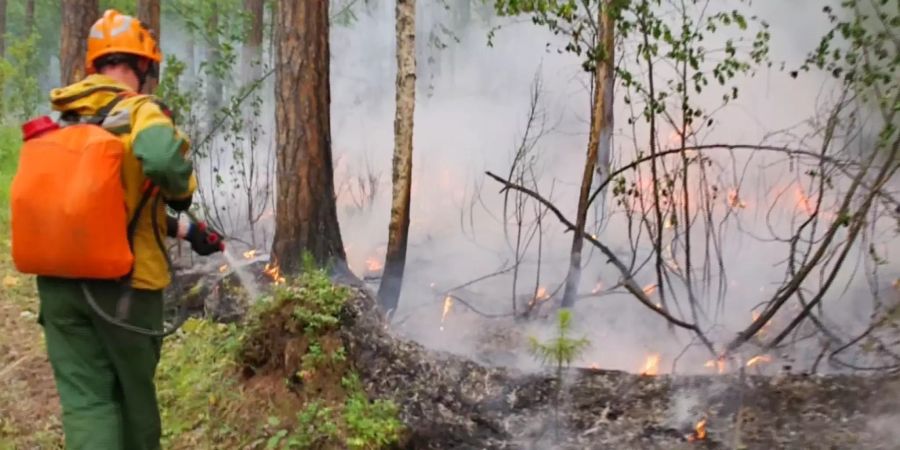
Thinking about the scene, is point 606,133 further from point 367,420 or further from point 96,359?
point 96,359

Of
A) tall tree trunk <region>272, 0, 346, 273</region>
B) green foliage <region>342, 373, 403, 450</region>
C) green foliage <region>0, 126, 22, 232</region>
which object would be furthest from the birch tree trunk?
green foliage <region>342, 373, 403, 450</region>

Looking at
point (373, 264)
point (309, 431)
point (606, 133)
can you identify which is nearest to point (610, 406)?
point (309, 431)

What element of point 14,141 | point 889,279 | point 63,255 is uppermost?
point 14,141

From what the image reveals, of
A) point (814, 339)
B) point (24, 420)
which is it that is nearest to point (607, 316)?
point (814, 339)

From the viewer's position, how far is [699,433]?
15.0ft

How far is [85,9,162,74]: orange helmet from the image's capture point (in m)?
3.15

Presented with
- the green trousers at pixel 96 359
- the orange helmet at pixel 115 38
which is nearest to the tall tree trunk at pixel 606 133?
the orange helmet at pixel 115 38

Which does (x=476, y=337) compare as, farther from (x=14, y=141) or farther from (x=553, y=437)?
(x=14, y=141)

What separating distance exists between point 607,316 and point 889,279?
125 inches

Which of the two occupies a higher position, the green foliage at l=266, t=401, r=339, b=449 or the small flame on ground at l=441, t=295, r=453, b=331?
the small flame on ground at l=441, t=295, r=453, b=331

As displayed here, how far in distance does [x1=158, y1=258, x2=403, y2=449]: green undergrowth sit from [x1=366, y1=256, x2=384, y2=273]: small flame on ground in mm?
4506

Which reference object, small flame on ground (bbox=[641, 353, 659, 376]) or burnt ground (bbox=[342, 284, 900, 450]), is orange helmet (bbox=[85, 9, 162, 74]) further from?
small flame on ground (bbox=[641, 353, 659, 376])

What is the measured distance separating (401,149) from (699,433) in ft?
14.1

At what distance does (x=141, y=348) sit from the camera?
10.6 feet
